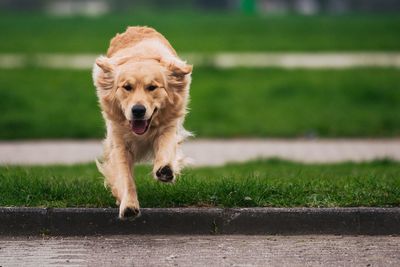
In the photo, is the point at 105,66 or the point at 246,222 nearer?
the point at 246,222

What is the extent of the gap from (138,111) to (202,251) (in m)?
1.16

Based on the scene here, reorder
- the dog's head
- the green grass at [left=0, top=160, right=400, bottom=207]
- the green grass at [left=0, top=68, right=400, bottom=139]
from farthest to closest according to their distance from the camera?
the green grass at [left=0, top=68, right=400, bottom=139] → the green grass at [left=0, top=160, right=400, bottom=207] → the dog's head

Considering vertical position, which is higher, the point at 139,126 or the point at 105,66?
the point at 105,66

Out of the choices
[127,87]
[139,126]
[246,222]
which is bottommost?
[246,222]

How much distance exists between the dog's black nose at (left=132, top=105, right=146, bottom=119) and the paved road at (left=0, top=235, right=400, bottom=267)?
0.95 metres

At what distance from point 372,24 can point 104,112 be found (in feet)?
91.4

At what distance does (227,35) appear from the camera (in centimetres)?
2972

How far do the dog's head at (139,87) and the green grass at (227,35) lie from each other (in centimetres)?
1622

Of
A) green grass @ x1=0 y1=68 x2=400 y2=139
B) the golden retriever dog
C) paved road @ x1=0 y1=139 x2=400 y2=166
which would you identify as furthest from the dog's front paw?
green grass @ x1=0 y1=68 x2=400 y2=139

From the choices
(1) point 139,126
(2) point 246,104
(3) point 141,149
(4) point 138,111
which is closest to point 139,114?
(4) point 138,111

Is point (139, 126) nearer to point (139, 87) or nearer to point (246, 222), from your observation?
point (139, 87)

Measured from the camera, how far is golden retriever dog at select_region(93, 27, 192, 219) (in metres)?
7.09

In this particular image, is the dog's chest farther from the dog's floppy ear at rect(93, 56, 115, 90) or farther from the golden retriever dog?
the dog's floppy ear at rect(93, 56, 115, 90)

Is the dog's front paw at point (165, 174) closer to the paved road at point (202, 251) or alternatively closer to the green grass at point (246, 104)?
the paved road at point (202, 251)
